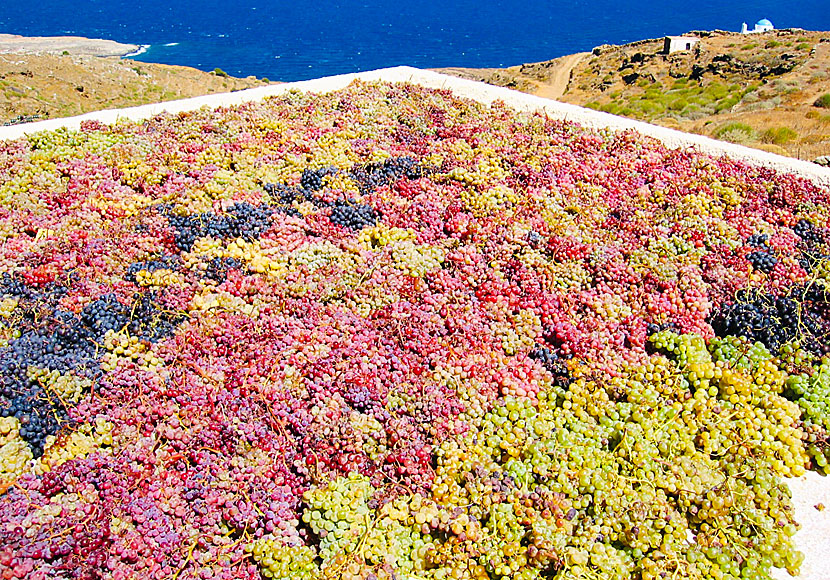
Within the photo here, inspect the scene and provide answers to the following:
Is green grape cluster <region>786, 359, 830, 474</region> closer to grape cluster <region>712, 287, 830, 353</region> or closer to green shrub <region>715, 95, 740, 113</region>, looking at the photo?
grape cluster <region>712, 287, 830, 353</region>

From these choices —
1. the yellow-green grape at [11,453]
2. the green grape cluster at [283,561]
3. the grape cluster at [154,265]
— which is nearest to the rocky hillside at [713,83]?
the grape cluster at [154,265]

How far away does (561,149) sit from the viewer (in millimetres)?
6852

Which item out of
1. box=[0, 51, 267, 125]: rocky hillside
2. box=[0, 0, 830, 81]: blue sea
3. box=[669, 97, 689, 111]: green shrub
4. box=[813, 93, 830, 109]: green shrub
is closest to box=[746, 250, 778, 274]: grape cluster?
box=[0, 51, 267, 125]: rocky hillside

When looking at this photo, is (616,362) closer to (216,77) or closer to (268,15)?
(216,77)

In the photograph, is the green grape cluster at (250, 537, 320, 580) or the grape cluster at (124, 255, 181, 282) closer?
the green grape cluster at (250, 537, 320, 580)

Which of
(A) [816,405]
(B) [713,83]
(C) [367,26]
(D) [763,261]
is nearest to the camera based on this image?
(A) [816,405]

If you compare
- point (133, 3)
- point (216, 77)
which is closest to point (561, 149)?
point (216, 77)

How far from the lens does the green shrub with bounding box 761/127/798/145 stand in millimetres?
16516

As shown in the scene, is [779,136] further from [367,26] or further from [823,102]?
[367,26]

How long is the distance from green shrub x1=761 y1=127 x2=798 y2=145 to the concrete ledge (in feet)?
38.8

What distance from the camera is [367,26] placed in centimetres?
10575

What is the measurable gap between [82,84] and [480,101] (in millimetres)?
38368

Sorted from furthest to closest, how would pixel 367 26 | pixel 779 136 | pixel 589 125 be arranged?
1. pixel 367 26
2. pixel 779 136
3. pixel 589 125

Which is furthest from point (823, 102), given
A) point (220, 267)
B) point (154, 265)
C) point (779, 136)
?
point (154, 265)
